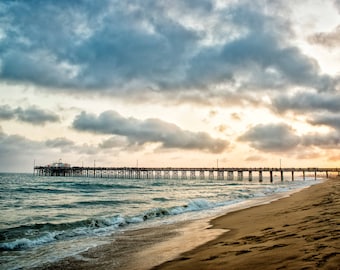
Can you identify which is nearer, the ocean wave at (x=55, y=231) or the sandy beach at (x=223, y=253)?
the sandy beach at (x=223, y=253)

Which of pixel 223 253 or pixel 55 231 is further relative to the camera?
pixel 55 231

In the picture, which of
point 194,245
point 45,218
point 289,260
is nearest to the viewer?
point 289,260

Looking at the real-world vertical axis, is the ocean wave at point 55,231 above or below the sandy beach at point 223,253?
below

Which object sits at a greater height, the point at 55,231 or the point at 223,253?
the point at 223,253

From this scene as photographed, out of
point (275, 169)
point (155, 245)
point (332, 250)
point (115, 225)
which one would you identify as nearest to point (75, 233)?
point (115, 225)

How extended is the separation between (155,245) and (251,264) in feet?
14.0

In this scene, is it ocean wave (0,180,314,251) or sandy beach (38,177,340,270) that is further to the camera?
ocean wave (0,180,314,251)

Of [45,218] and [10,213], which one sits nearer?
[45,218]

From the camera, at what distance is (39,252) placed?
8.80m

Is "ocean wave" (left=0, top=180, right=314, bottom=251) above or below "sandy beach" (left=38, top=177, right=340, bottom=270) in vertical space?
below

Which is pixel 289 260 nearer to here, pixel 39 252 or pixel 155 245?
pixel 155 245

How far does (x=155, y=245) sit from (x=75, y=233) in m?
4.18

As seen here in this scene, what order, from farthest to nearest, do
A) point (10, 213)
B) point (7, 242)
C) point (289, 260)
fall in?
point (10, 213), point (7, 242), point (289, 260)

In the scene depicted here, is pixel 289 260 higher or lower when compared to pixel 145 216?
higher
